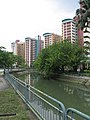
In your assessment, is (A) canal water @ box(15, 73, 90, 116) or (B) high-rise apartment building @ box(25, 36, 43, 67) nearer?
(A) canal water @ box(15, 73, 90, 116)

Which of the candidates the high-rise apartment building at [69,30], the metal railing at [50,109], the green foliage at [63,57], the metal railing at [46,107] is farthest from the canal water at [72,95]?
the high-rise apartment building at [69,30]

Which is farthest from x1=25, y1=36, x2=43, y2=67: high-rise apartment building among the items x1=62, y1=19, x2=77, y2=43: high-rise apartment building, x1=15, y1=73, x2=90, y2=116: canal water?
x1=15, y1=73, x2=90, y2=116: canal water

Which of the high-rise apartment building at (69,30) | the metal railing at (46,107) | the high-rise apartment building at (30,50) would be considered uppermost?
the high-rise apartment building at (69,30)

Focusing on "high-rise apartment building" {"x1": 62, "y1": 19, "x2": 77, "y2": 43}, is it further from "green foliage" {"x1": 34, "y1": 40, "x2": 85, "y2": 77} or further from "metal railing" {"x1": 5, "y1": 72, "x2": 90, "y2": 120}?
"metal railing" {"x1": 5, "y1": 72, "x2": 90, "y2": 120}

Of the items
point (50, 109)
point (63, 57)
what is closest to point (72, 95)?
point (50, 109)

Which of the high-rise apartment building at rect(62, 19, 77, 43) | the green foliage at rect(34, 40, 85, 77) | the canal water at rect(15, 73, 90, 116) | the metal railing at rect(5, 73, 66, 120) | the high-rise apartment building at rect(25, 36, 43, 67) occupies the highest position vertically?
the high-rise apartment building at rect(62, 19, 77, 43)

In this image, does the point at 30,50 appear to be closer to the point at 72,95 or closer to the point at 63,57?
the point at 63,57

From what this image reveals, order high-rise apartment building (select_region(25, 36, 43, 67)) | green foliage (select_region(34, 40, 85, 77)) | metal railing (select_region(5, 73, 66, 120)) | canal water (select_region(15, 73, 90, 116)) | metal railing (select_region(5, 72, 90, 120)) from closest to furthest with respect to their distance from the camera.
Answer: metal railing (select_region(5, 72, 90, 120)), metal railing (select_region(5, 73, 66, 120)), canal water (select_region(15, 73, 90, 116)), green foliage (select_region(34, 40, 85, 77)), high-rise apartment building (select_region(25, 36, 43, 67))

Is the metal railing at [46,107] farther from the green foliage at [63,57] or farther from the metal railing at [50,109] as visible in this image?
the green foliage at [63,57]

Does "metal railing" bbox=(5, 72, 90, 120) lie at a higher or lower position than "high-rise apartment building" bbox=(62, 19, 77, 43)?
lower

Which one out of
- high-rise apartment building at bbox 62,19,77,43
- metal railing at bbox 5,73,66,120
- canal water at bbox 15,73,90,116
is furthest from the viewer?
high-rise apartment building at bbox 62,19,77,43

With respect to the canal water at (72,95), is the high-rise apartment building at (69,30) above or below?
above

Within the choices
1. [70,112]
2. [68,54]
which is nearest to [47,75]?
[68,54]

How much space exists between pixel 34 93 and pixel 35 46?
126 metres
